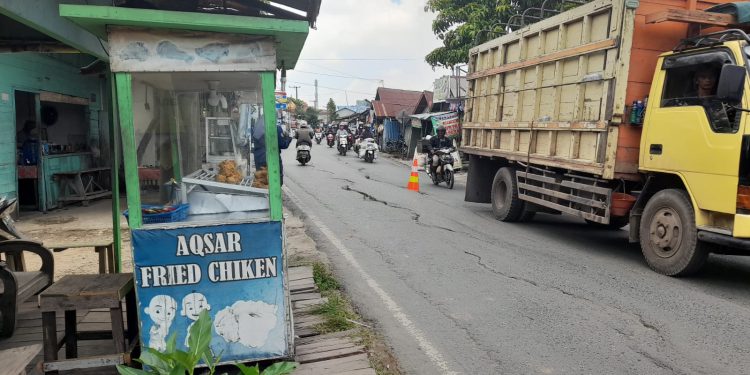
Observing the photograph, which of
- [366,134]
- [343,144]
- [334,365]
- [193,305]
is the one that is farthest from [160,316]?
[366,134]

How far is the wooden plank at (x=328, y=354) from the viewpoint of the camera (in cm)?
352

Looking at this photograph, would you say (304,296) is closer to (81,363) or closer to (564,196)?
(81,363)

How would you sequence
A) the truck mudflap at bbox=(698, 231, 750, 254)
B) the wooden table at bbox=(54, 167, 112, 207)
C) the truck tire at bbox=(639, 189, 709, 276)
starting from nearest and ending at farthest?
the truck mudflap at bbox=(698, 231, 750, 254), the truck tire at bbox=(639, 189, 709, 276), the wooden table at bbox=(54, 167, 112, 207)

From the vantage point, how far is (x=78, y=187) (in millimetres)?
10180

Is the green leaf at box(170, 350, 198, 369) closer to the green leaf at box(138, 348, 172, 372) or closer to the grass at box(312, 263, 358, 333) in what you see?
the green leaf at box(138, 348, 172, 372)

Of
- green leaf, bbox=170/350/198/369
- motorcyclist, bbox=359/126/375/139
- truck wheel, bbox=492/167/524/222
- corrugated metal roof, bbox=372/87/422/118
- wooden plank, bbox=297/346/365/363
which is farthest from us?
corrugated metal roof, bbox=372/87/422/118

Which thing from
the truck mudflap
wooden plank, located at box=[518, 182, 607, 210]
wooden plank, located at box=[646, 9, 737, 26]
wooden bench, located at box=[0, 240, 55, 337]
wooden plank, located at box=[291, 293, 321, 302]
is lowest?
wooden plank, located at box=[291, 293, 321, 302]

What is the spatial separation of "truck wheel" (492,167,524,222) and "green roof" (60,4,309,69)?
6.35m

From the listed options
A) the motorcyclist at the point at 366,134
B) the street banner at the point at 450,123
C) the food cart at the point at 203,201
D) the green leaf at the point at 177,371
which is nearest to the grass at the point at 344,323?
the food cart at the point at 203,201

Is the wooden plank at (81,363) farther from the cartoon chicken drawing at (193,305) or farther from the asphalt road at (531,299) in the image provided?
the asphalt road at (531,299)

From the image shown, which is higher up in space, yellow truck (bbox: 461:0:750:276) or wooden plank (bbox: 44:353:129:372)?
yellow truck (bbox: 461:0:750:276)

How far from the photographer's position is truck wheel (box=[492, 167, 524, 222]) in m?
8.78

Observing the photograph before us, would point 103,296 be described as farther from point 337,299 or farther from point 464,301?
point 464,301

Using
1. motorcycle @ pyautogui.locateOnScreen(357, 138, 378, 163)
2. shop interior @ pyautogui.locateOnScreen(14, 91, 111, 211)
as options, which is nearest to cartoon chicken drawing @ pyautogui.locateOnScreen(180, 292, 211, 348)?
shop interior @ pyautogui.locateOnScreen(14, 91, 111, 211)
